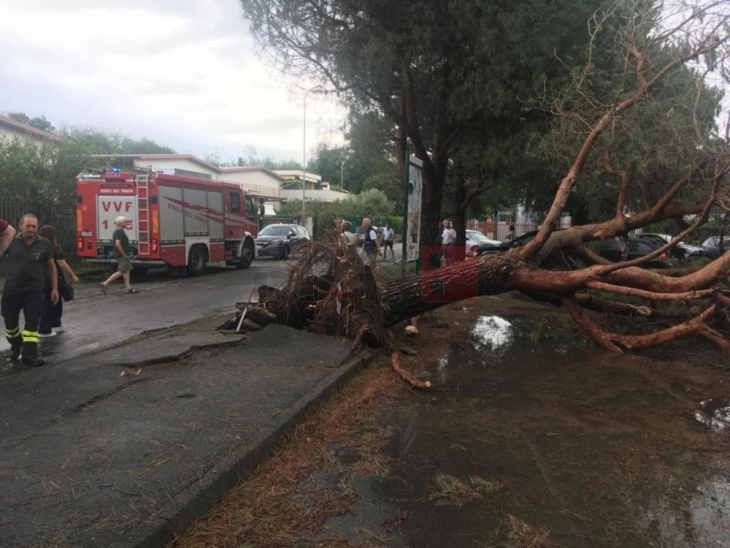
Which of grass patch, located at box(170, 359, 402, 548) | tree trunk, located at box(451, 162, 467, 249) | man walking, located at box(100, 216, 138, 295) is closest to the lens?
grass patch, located at box(170, 359, 402, 548)

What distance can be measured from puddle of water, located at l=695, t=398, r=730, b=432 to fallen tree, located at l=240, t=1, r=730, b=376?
4.33ft

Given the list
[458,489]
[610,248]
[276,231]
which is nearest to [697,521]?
[458,489]

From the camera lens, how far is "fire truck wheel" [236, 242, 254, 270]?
19.7 metres

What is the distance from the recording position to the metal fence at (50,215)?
1650cm

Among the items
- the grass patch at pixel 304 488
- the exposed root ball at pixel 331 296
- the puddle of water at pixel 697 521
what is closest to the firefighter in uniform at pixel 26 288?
the exposed root ball at pixel 331 296

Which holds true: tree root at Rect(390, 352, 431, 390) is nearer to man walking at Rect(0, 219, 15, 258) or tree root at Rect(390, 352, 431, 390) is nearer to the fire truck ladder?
man walking at Rect(0, 219, 15, 258)

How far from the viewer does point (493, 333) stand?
9672 mm

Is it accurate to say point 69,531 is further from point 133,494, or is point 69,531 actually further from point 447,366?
point 447,366

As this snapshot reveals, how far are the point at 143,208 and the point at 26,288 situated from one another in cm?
900

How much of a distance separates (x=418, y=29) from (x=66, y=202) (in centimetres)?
1298

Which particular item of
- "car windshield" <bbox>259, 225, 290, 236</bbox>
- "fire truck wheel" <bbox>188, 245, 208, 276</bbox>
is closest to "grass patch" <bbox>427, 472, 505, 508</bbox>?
"fire truck wheel" <bbox>188, 245, 208, 276</bbox>

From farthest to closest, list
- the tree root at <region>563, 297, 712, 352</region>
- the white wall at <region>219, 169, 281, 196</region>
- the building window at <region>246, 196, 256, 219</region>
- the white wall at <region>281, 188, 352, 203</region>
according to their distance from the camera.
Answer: the white wall at <region>281, 188, 352, 203</region>
the white wall at <region>219, 169, 281, 196</region>
the building window at <region>246, 196, 256, 219</region>
the tree root at <region>563, 297, 712, 352</region>

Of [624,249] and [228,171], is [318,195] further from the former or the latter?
[624,249]

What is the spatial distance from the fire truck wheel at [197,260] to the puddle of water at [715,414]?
13.8 metres
